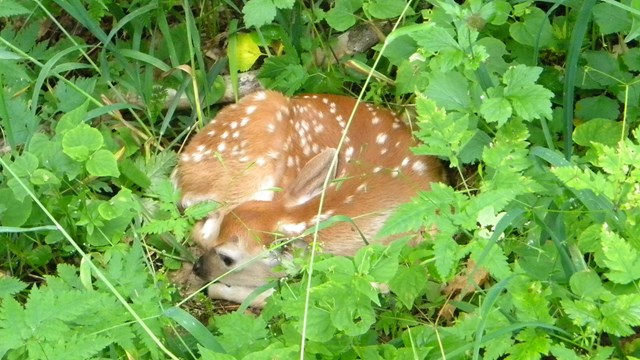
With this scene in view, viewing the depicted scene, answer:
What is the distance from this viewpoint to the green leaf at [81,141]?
347cm

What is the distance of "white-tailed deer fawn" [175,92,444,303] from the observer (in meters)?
3.74

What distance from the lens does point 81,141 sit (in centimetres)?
351

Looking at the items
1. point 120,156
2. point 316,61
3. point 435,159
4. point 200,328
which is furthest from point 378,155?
point 200,328

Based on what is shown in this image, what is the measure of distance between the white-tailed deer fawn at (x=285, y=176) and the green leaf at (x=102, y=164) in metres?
0.53

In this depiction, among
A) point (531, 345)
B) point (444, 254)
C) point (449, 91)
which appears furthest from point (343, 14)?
point (531, 345)

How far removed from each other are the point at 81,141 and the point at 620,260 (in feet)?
6.24

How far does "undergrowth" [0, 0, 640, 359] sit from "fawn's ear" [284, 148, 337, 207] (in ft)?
1.25

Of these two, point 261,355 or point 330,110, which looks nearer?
point 261,355

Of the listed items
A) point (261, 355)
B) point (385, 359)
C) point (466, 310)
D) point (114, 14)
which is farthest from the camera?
point (114, 14)

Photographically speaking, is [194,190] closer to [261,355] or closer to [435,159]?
[435,159]

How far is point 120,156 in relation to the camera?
4.11 metres

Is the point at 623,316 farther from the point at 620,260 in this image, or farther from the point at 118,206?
the point at 118,206

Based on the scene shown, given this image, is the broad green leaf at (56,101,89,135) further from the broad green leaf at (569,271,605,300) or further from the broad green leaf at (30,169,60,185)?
the broad green leaf at (569,271,605,300)

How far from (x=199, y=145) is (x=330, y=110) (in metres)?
0.58
